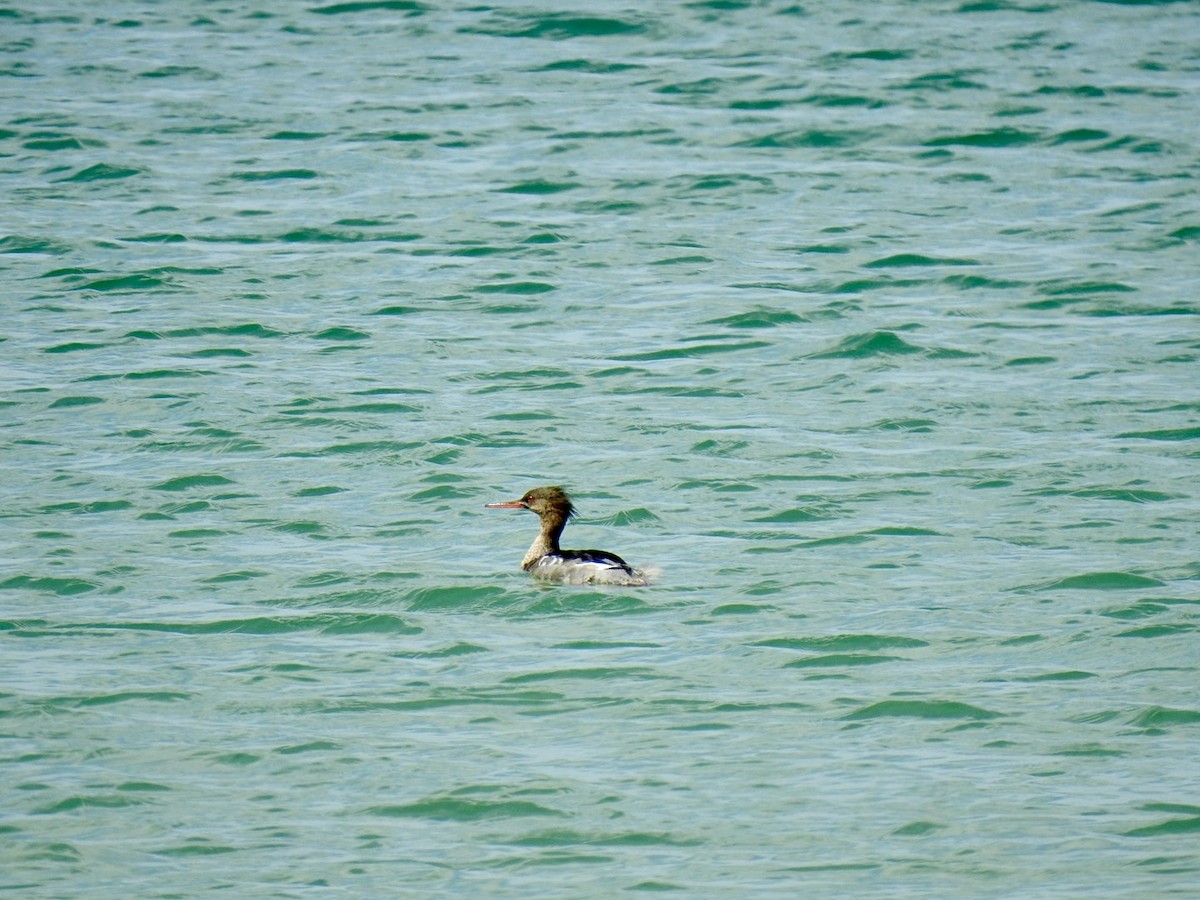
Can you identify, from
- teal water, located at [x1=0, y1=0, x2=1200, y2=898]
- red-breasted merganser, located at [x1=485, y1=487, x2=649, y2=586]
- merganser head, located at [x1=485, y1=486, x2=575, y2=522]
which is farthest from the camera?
merganser head, located at [x1=485, y1=486, x2=575, y2=522]

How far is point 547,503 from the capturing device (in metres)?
13.4

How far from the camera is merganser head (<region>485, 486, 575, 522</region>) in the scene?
13.4 m

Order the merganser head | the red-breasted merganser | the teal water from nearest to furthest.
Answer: the teal water → the red-breasted merganser → the merganser head

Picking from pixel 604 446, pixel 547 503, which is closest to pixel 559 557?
pixel 547 503

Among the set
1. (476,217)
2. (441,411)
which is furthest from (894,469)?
(476,217)

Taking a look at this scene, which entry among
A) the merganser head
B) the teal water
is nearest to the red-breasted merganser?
the merganser head

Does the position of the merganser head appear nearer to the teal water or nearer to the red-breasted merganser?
the red-breasted merganser

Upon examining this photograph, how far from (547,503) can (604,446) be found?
2.30 meters

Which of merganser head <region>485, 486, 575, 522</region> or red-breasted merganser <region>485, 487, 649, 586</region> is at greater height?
merganser head <region>485, 486, 575, 522</region>

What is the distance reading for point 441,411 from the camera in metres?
16.5

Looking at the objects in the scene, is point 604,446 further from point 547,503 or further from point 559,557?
point 559,557

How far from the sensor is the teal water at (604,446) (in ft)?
32.3

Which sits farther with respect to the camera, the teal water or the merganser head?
the merganser head

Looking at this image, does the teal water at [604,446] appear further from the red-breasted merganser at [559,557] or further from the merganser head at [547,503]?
the merganser head at [547,503]
